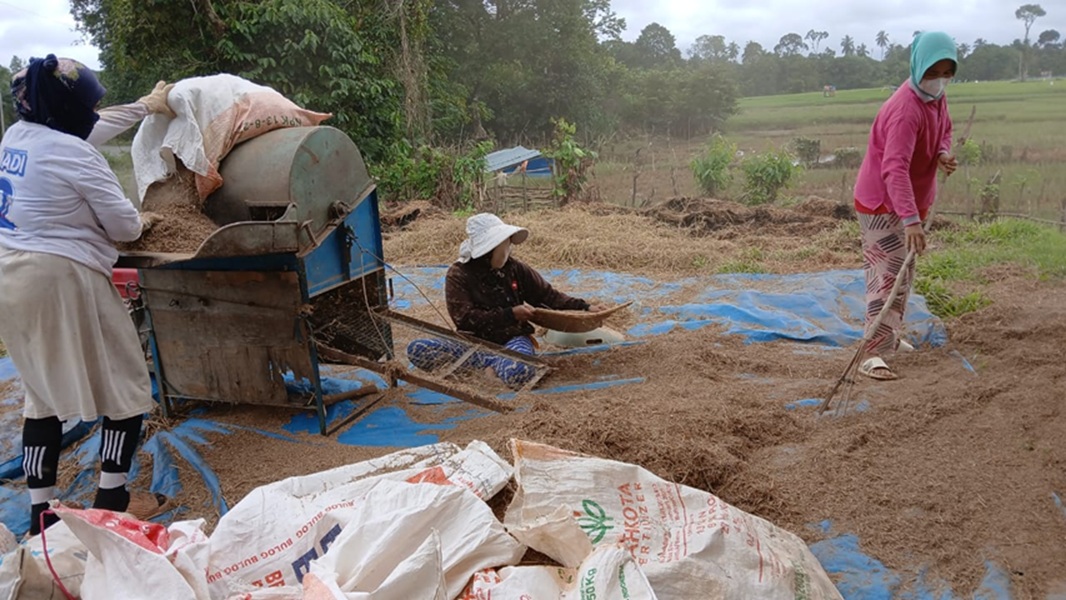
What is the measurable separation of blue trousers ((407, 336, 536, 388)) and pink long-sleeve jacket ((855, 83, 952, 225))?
2003 millimetres

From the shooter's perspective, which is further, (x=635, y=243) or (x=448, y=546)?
(x=635, y=243)

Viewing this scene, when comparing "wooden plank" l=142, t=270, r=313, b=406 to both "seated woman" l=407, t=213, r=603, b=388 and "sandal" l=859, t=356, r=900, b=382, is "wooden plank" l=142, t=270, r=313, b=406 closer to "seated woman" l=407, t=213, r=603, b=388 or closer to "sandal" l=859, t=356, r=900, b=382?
"seated woman" l=407, t=213, r=603, b=388

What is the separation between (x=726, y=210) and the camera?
9805 millimetres

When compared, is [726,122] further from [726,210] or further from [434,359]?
[434,359]

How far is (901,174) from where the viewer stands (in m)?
3.69

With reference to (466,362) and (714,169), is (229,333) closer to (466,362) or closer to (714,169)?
(466,362)

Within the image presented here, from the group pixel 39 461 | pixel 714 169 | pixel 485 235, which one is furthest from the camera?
pixel 714 169

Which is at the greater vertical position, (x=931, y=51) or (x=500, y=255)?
(x=931, y=51)

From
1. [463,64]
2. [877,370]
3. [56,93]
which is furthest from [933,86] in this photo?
[463,64]

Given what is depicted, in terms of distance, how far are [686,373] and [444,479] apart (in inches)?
86.8

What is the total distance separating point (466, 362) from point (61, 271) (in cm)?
195

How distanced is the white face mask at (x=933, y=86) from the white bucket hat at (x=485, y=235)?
2.10 m

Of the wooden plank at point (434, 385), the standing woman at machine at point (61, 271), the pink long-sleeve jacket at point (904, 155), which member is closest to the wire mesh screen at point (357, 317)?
the wooden plank at point (434, 385)

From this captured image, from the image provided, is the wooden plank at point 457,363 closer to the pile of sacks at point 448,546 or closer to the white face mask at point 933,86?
the pile of sacks at point 448,546
